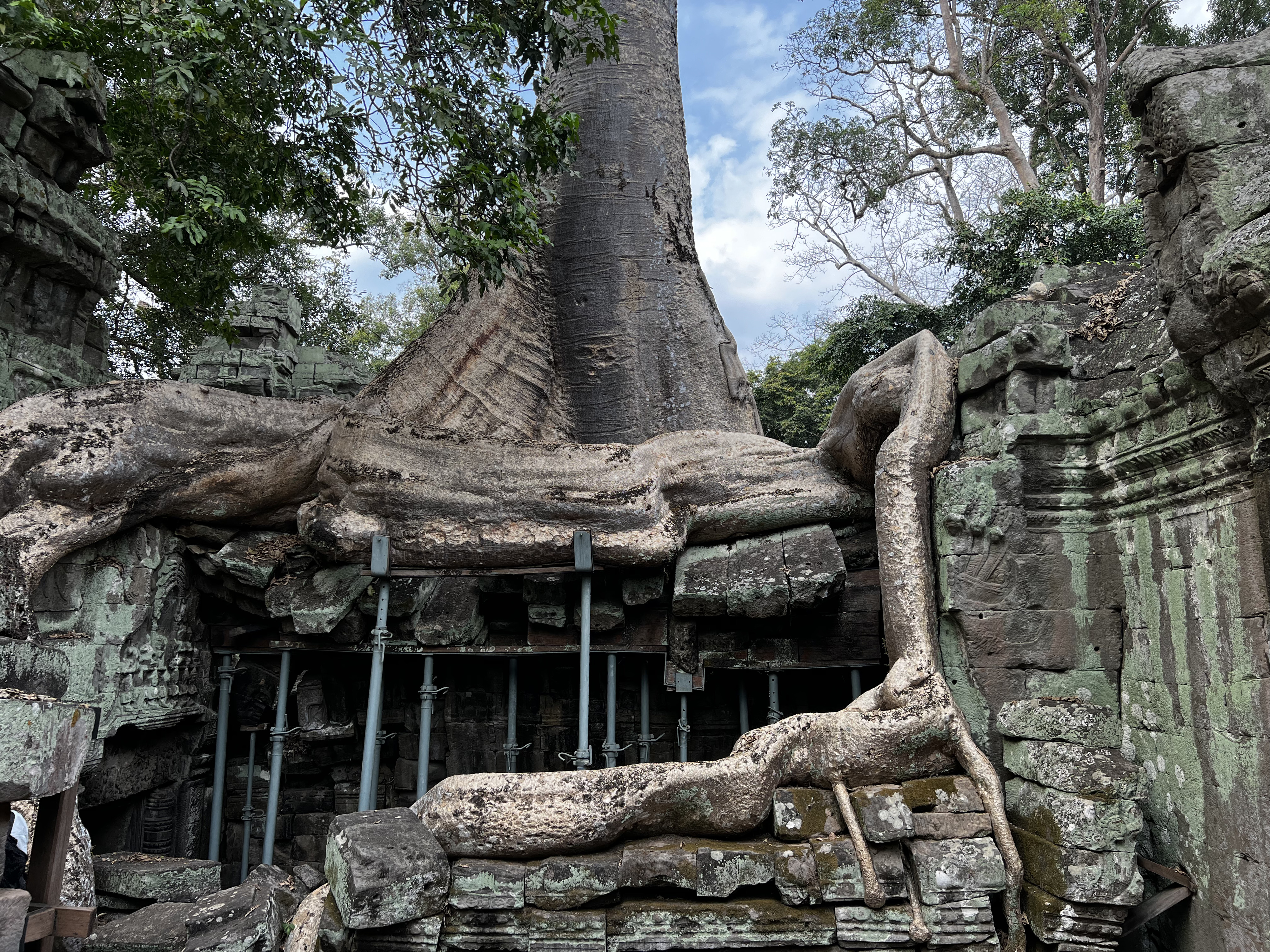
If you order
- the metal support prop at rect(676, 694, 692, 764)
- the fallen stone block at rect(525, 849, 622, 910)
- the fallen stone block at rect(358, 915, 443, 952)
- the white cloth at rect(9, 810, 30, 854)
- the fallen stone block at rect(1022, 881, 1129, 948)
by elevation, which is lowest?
the fallen stone block at rect(358, 915, 443, 952)

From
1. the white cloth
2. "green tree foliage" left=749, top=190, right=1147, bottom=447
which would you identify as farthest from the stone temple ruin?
"green tree foliage" left=749, top=190, right=1147, bottom=447

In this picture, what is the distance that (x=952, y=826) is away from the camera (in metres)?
3.28

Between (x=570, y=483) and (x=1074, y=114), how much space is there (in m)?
15.1

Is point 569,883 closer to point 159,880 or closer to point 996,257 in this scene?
point 159,880

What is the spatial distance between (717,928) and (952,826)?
100 cm

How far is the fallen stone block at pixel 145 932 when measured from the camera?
10.5 feet

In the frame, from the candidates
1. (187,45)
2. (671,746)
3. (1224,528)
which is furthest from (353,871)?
(187,45)

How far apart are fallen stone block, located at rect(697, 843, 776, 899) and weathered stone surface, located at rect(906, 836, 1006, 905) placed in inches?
21.9

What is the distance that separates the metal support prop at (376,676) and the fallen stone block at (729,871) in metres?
1.62

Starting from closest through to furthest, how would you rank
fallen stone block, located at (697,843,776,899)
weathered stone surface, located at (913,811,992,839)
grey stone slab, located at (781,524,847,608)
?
fallen stone block, located at (697,843,776,899) < weathered stone surface, located at (913,811,992,839) < grey stone slab, located at (781,524,847,608)

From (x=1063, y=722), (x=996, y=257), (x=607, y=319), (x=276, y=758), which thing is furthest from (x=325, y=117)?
(x=996, y=257)

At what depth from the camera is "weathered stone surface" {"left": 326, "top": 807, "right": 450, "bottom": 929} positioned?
2977mm

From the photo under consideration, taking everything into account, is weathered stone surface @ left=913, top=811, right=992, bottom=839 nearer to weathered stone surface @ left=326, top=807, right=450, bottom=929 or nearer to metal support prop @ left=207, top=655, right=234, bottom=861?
weathered stone surface @ left=326, top=807, right=450, bottom=929

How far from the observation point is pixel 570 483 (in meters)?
4.89
